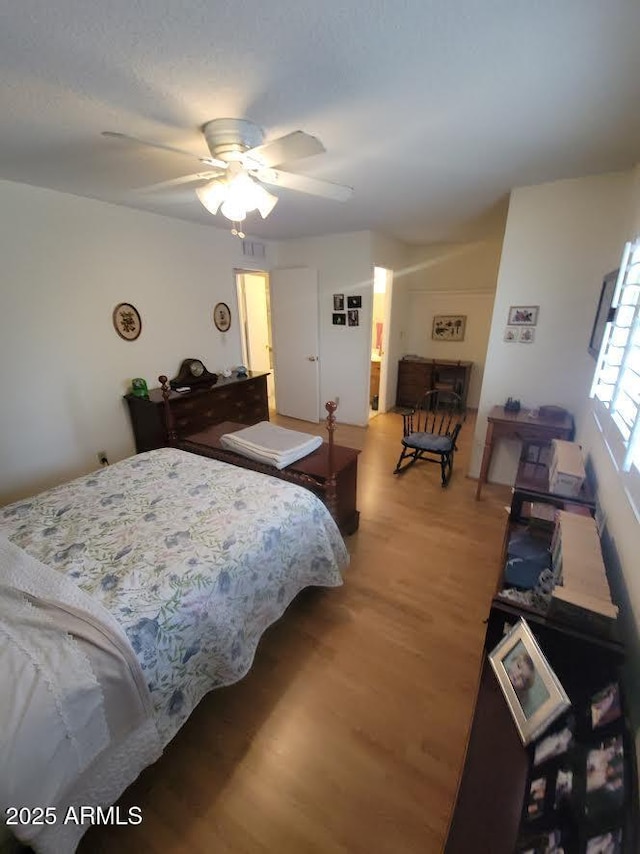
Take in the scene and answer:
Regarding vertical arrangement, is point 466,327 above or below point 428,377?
above

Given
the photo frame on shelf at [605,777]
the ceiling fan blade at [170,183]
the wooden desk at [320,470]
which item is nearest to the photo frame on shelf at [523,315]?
the wooden desk at [320,470]

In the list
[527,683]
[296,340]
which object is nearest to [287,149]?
[527,683]

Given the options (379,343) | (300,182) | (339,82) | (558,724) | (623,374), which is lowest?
(558,724)

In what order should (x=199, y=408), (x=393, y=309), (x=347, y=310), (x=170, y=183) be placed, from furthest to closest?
1. (x=393, y=309)
2. (x=347, y=310)
3. (x=199, y=408)
4. (x=170, y=183)

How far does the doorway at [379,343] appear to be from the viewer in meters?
4.58

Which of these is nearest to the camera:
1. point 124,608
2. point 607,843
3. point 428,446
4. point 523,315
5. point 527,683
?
point 607,843

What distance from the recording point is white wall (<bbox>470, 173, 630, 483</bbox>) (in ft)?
7.39

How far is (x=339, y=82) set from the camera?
125 cm

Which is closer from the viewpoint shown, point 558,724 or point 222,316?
point 558,724

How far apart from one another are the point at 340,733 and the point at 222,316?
3721mm

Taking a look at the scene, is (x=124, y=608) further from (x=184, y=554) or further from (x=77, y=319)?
(x=77, y=319)

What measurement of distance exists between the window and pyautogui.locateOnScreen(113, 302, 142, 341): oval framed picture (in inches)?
135

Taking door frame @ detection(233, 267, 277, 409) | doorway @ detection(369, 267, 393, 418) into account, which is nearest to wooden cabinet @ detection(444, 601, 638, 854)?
doorway @ detection(369, 267, 393, 418)

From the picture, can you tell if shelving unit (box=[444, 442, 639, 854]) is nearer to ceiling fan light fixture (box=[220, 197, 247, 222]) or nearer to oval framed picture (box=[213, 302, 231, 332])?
ceiling fan light fixture (box=[220, 197, 247, 222])
